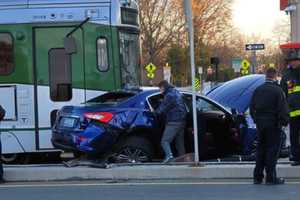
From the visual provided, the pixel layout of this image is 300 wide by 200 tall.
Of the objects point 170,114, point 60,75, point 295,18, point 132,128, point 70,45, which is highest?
point 295,18

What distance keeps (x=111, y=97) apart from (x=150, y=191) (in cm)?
283

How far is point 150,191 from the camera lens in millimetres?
9320

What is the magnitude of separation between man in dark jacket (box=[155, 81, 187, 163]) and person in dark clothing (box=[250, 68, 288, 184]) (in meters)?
1.83

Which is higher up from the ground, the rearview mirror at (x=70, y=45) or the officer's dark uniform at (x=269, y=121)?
the rearview mirror at (x=70, y=45)

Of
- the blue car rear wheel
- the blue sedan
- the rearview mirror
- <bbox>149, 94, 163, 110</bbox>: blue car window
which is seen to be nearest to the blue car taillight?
the blue sedan

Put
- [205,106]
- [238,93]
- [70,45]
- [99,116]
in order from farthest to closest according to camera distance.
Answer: [238,93], [70,45], [205,106], [99,116]

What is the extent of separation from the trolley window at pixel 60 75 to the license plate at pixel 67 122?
147cm

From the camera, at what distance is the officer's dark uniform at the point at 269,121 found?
9.61 meters

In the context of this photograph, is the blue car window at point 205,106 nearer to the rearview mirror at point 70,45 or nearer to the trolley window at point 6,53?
the rearview mirror at point 70,45

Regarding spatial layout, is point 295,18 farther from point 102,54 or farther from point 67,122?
point 67,122

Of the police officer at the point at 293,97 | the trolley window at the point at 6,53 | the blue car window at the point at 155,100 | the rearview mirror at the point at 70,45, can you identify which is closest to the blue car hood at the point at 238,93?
the blue car window at the point at 155,100

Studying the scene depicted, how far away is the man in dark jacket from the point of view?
11.2 meters

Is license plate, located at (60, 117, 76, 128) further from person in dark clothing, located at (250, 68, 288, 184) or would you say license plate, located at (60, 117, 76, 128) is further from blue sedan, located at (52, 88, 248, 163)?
person in dark clothing, located at (250, 68, 288, 184)

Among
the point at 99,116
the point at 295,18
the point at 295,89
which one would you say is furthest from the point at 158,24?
the point at 295,89
